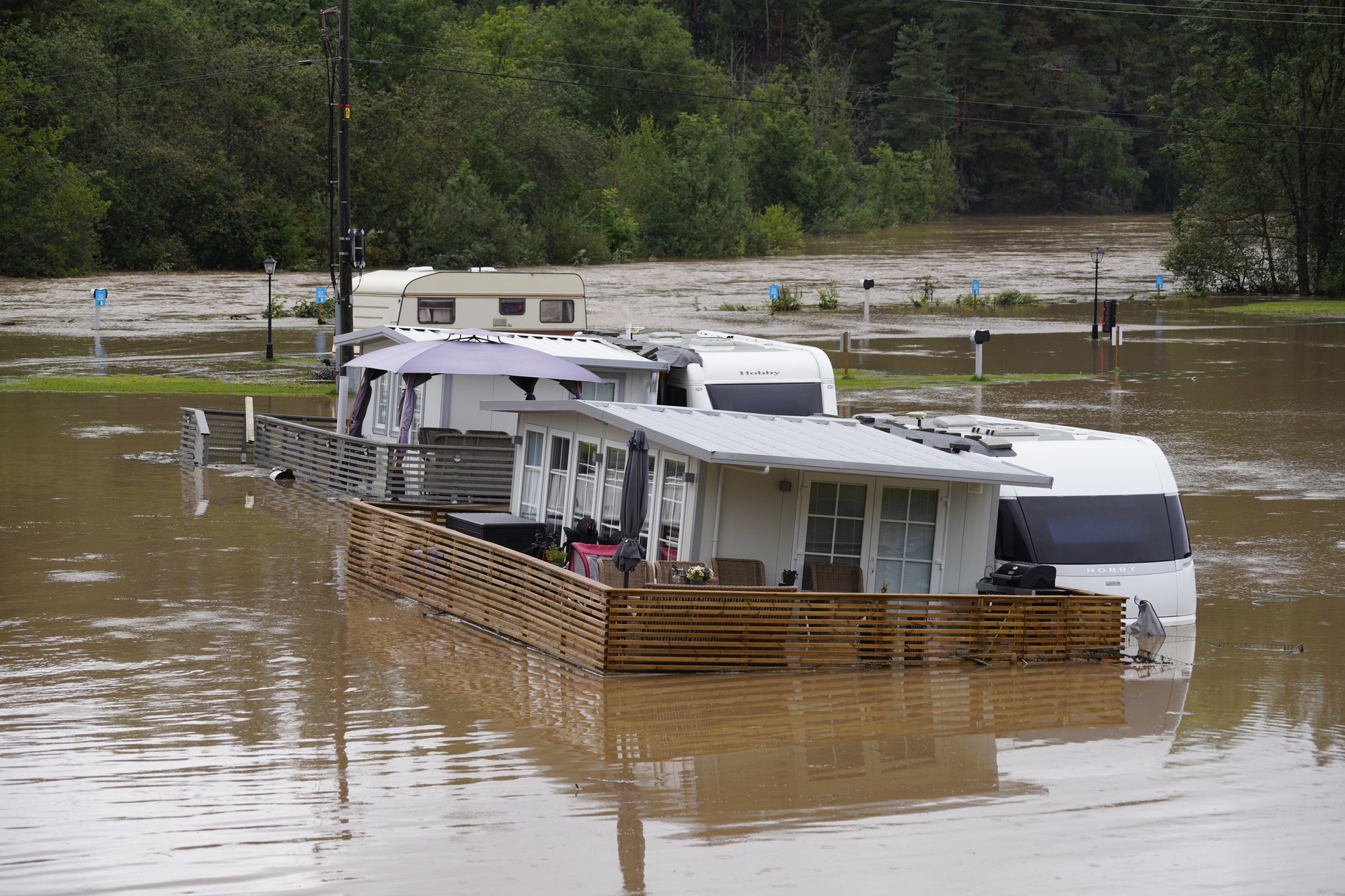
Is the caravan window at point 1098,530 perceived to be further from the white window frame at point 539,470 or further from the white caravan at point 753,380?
the white caravan at point 753,380

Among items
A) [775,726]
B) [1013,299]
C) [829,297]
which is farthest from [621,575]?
[1013,299]

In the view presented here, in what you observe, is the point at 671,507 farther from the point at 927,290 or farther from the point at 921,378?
the point at 927,290

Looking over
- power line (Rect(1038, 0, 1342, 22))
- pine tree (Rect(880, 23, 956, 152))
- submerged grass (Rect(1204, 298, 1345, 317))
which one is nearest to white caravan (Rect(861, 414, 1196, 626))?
submerged grass (Rect(1204, 298, 1345, 317))

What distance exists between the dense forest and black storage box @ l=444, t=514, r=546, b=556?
25.3 meters

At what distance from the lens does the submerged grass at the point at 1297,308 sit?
67.2 m

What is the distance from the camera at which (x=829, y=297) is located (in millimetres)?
68562

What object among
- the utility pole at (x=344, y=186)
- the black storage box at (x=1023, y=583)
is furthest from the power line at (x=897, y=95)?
the black storage box at (x=1023, y=583)

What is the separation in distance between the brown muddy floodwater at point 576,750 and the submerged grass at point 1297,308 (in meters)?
47.8

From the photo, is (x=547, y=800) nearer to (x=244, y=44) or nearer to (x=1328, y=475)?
(x=1328, y=475)

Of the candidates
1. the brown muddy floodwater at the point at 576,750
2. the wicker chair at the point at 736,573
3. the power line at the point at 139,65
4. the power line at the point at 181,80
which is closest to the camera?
the brown muddy floodwater at the point at 576,750

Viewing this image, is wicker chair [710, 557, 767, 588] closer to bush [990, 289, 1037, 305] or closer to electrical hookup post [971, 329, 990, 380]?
electrical hookup post [971, 329, 990, 380]

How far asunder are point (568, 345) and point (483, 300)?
6368mm

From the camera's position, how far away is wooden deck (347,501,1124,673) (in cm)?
1472

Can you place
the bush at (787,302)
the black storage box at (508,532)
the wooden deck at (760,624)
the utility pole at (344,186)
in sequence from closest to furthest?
1. the wooden deck at (760,624)
2. the black storage box at (508,532)
3. the utility pole at (344,186)
4. the bush at (787,302)
